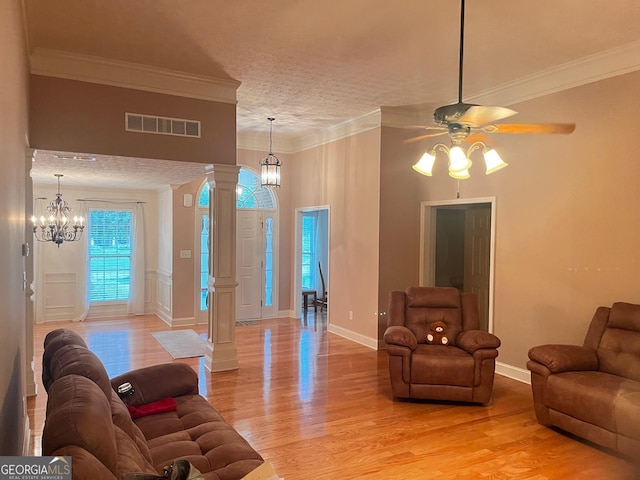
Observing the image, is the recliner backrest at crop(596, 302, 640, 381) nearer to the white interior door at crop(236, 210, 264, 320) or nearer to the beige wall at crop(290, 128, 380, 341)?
the beige wall at crop(290, 128, 380, 341)

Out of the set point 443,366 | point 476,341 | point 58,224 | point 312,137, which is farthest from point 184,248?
point 476,341

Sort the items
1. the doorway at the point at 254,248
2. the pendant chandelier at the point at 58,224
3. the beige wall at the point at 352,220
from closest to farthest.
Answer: the beige wall at the point at 352,220
the pendant chandelier at the point at 58,224
the doorway at the point at 254,248

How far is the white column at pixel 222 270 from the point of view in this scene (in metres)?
5.09

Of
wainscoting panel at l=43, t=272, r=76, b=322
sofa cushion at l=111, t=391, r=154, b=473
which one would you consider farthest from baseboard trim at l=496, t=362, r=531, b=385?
wainscoting panel at l=43, t=272, r=76, b=322

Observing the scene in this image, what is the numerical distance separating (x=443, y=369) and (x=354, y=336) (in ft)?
8.30

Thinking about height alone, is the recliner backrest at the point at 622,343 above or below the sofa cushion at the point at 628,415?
above

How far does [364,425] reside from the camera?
3.74 m

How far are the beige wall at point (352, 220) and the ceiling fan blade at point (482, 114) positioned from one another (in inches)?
135

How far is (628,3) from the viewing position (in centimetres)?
320

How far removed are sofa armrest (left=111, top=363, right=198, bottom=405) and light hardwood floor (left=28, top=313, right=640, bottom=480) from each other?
2.41 feet

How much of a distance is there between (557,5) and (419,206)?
132 inches

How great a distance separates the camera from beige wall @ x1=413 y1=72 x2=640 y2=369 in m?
4.03

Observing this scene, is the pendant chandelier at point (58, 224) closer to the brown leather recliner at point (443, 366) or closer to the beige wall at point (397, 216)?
the beige wall at point (397, 216)

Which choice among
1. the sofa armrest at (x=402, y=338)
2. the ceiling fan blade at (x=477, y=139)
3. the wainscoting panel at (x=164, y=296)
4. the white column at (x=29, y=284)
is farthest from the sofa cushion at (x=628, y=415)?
the wainscoting panel at (x=164, y=296)
